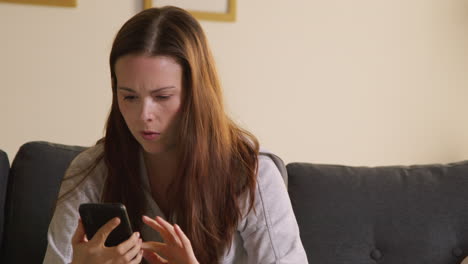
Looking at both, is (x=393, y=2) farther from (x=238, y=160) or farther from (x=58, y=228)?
(x=58, y=228)

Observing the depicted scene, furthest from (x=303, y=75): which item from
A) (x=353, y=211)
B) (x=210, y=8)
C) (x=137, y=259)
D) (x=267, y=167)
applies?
(x=137, y=259)

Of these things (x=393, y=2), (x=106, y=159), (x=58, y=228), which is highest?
(x=393, y=2)

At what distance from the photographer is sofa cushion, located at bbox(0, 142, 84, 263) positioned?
185 centimetres

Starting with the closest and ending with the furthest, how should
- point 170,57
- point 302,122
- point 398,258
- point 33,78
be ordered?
point 170,57 < point 398,258 < point 33,78 < point 302,122

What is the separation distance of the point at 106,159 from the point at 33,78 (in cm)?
88

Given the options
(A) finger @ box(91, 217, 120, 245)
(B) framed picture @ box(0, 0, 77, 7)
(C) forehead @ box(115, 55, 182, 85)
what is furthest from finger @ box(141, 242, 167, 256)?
(B) framed picture @ box(0, 0, 77, 7)

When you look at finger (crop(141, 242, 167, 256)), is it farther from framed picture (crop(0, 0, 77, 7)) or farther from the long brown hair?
framed picture (crop(0, 0, 77, 7))

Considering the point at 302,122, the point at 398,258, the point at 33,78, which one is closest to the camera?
the point at 398,258

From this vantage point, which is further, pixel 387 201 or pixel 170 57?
Answer: pixel 387 201

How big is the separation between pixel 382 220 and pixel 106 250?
2.62 feet

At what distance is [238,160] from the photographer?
160cm

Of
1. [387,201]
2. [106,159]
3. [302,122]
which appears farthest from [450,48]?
[106,159]

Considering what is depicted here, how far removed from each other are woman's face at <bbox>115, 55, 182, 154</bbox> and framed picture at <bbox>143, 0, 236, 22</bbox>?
1.03 meters

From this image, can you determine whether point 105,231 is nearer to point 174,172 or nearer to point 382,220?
point 174,172
